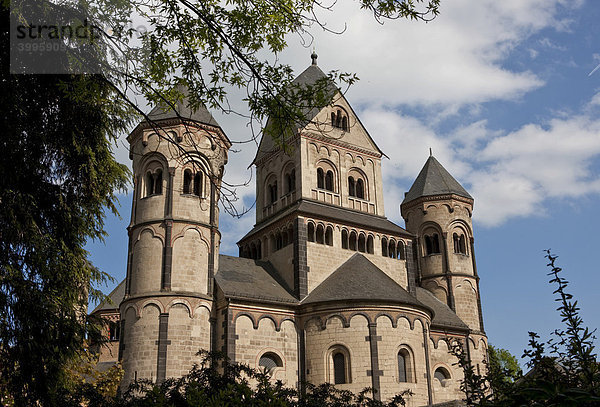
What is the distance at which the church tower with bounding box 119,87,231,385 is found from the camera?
26.5 meters

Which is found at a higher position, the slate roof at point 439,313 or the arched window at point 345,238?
the arched window at point 345,238

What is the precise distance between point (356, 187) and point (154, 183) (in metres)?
13.7

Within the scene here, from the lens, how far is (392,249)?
116 ft

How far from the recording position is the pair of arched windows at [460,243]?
135 feet

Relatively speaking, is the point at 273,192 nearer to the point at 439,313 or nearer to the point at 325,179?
the point at 325,179

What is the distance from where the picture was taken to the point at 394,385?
27156 mm

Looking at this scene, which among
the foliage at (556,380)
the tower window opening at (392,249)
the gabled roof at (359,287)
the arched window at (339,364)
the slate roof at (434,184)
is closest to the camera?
the foliage at (556,380)

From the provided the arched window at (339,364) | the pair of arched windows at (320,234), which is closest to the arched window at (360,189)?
the pair of arched windows at (320,234)

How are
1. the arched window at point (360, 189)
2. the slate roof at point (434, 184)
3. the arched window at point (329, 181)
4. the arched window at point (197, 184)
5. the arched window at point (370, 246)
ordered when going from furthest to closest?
the slate roof at point (434, 184), the arched window at point (360, 189), the arched window at point (329, 181), the arched window at point (370, 246), the arched window at point (197, 184)

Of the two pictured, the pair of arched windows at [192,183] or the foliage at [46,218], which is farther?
the pair of arched windows at [192,183]

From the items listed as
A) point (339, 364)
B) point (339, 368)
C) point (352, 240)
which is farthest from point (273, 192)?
point (339, 368)

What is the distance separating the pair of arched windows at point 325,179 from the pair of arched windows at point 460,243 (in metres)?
11.1

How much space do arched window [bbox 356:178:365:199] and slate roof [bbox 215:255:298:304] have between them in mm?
7975

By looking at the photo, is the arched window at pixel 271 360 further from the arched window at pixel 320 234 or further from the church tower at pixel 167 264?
the arched window at pixel 320 234
